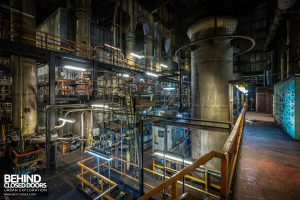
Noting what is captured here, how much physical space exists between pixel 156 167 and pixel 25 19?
49.0 feet

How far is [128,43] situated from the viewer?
55.3ft

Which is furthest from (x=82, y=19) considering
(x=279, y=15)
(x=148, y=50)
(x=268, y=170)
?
(x=279, y=15)

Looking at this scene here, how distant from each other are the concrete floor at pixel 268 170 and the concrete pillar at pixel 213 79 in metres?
1.47

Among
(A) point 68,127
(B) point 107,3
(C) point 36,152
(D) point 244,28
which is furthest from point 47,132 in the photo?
(B) point 107,3

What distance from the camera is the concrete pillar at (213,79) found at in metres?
6.43

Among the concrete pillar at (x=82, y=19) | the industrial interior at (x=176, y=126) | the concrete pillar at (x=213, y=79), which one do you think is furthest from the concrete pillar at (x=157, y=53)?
the concrete pillar at (x=213, y=79)

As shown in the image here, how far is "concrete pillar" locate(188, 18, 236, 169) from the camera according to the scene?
643cm

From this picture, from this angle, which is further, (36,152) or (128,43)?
(128,43)

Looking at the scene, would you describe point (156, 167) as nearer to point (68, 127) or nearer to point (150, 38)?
point (68, 127)

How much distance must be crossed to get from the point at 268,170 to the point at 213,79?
13.2 ft

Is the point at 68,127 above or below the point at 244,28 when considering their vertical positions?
below

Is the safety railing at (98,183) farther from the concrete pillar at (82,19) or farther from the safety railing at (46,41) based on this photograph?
the concrete pillar at (82,19)

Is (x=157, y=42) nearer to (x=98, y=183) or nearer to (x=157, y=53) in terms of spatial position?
(x=157, y=53)

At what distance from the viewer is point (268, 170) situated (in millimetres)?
3795
